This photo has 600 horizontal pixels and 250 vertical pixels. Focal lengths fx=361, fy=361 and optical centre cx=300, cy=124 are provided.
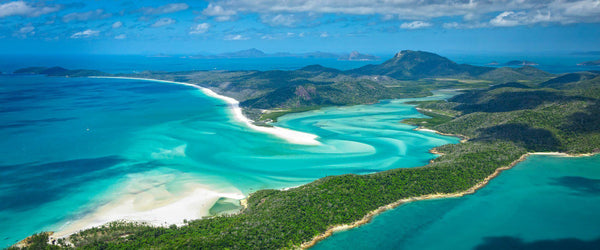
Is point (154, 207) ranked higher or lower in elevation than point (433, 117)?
lower

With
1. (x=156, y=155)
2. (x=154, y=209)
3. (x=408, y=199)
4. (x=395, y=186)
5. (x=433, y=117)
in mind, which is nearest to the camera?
(x=154, y=209)

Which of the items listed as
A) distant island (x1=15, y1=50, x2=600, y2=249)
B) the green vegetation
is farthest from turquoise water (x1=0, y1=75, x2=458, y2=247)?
distant island (x1=15, y1=50, x2=600, y2=249)

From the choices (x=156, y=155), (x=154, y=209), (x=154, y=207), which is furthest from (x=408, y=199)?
(x=156, y=155)

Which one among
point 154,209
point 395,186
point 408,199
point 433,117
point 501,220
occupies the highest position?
point 433,117

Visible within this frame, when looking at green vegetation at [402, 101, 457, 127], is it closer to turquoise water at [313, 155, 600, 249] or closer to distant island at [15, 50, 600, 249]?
distant island at [15, 50, 600, 249]

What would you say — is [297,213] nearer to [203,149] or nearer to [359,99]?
[203,149]

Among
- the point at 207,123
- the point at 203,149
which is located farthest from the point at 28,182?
the point at 207,123

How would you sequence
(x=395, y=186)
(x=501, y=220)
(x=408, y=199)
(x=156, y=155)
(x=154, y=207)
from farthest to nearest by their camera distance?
(x=156, y=155) < (x=395, y=186) < (x=408, y=199) < (x=154, y=207) < (x=501, y=220)

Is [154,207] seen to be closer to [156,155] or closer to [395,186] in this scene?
[156,155]
